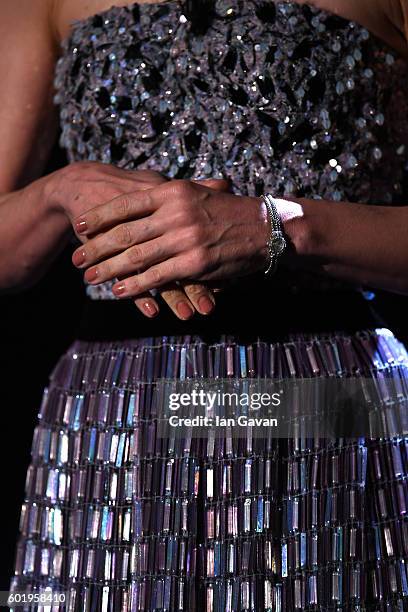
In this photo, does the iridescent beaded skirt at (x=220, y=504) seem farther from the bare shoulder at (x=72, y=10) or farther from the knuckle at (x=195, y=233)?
the bare shoulder at (x=72, y=10)

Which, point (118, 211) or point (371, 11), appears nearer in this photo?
point (118, 211)

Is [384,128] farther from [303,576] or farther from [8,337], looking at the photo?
[8,337]

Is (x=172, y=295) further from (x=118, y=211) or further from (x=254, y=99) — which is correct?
(x=254, y=99)

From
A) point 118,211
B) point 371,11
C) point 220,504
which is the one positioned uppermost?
point 371,11

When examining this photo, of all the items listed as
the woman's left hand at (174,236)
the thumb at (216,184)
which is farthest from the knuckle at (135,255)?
the thumb at (216,184)

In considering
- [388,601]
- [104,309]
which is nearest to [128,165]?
[104,309]

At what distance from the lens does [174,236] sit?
82cm

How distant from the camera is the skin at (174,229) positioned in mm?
822

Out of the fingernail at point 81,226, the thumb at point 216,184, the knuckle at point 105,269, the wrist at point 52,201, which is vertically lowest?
the knuckle at point 105,269

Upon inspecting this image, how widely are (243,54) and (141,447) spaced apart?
428 millimetres

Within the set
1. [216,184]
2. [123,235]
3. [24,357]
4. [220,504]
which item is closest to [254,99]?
[216,184]

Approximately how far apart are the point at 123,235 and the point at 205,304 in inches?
3.8

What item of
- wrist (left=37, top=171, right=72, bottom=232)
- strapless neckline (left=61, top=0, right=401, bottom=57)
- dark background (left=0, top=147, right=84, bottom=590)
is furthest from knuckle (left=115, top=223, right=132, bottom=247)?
dark background (left=0, top=147, right=84, bottom=590)

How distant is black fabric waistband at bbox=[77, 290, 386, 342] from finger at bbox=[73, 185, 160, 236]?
0.16 meters
